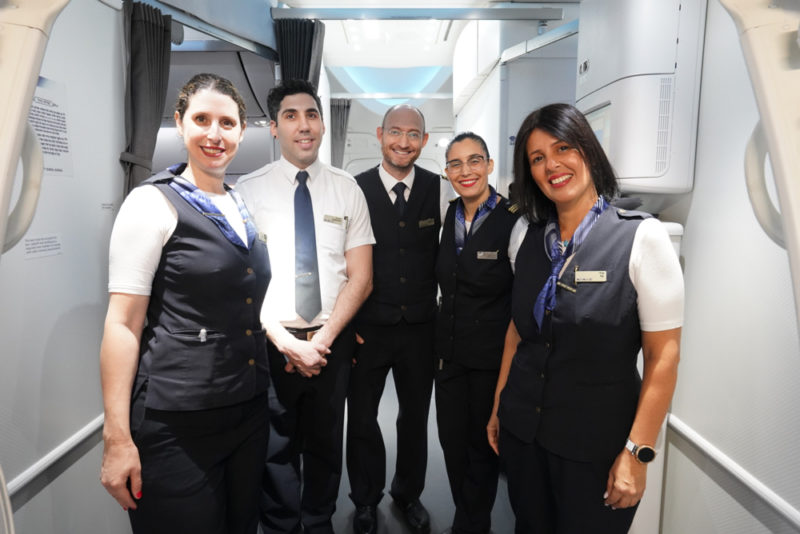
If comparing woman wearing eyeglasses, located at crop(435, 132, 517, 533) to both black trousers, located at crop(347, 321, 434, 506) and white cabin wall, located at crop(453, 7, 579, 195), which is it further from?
white cabin wall, located at crop(453, 7, 579, 195)

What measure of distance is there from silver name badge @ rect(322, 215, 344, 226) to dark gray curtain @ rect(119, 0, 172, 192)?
2.87 feet

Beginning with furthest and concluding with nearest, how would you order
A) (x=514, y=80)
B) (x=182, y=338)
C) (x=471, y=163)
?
(x=514, y=80) < (x=471, y=163) < (x=182, y=338)

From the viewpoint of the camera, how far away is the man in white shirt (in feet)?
6.38

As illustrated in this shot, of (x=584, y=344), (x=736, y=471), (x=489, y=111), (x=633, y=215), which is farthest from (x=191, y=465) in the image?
(x=489, y=111)

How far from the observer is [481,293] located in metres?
2.00

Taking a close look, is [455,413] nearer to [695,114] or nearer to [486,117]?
[695,114]

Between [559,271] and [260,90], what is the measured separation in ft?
13.8

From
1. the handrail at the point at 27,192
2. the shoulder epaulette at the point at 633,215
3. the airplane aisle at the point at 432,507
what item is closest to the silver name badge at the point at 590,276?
the shoulder epaulette at the point at 633,215

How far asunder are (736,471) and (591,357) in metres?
0.84

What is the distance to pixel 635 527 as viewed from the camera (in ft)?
6.52

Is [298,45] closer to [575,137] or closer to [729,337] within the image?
[575,137]

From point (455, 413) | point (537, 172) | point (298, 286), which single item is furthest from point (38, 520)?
point (537, 172)

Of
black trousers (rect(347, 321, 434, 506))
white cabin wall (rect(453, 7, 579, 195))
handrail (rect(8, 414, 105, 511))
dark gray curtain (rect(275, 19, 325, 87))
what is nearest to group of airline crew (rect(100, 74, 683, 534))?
black trousers (rect(347, 321, 434, 506))

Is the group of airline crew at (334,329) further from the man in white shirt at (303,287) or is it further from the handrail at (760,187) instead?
the handrail at (760,187)
